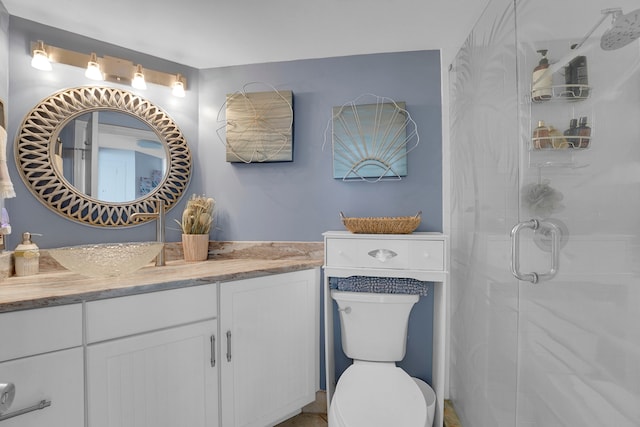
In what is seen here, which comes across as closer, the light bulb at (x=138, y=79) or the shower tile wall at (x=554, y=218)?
the shower tile wall at (x=554, y=218)

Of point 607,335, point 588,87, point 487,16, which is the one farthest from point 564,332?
point 487,16

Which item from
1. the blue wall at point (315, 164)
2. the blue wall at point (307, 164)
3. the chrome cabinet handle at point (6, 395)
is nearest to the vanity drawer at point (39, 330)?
the chrome cabinet handle at point (6, 395)

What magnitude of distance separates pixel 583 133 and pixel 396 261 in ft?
3.23

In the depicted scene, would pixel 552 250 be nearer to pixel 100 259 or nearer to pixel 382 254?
pixel 382 254

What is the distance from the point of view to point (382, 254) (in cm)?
168

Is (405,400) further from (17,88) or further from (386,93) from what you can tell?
(17,88)

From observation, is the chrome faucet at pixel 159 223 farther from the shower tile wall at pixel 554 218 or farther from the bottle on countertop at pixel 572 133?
the bottle on countertop at pixel 572 133

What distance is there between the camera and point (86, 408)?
1141 mm

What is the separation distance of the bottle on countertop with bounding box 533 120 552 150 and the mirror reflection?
1.96 m

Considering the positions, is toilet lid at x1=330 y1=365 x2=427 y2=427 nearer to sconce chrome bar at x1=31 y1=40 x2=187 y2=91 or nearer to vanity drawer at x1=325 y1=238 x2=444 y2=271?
vanity drawer at x1=325 y1=238 x2=444 y2=271

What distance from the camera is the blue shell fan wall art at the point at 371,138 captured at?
1.94 m

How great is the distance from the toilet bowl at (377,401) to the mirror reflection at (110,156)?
1.60m

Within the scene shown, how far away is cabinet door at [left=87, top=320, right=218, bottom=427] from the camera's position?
3.86 ft

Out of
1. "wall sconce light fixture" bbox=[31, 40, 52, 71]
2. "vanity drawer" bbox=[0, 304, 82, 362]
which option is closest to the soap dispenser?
"vanity drawer" bbox=[0, 304, 82, 362]
